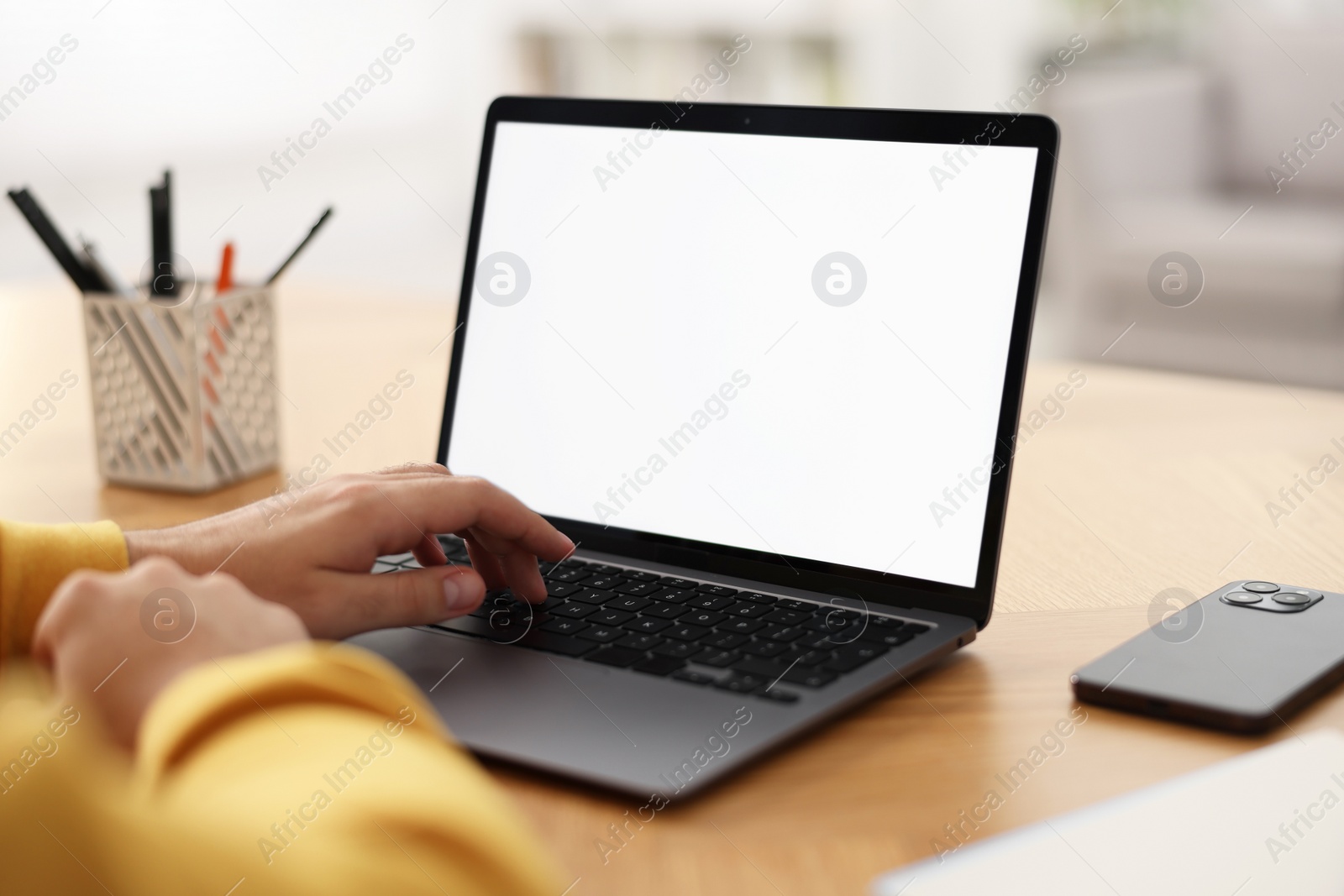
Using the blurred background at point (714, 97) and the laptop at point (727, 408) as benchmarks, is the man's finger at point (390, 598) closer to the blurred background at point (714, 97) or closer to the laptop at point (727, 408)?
the laptop at point (727, 408)

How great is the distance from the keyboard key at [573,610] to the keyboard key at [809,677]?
149mm

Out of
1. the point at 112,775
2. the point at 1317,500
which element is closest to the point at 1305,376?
the point at 1317,500

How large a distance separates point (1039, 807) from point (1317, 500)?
1.95 feet

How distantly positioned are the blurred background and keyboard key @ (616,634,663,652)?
124 centimetres

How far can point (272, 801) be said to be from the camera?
0.38 metres

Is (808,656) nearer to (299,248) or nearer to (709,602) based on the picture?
(709,602)

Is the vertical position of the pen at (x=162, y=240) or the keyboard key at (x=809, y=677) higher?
the pen at (x=162, y=240)

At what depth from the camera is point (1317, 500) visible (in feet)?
3.35

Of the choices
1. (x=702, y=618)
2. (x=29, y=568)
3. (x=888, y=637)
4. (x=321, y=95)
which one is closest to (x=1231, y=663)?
(x=888, y=637)

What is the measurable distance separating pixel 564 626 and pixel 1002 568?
0.36 m

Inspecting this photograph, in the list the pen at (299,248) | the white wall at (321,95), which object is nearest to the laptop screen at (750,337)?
the pen at (299,248)

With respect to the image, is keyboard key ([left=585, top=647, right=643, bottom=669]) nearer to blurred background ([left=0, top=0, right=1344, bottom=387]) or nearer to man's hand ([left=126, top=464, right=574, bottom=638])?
man's hand ([left=126, top=464, right=574, bottom=638])

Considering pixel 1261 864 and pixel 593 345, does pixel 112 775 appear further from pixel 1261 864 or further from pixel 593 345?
pixel 593 345

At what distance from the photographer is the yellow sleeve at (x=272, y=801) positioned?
37cm
